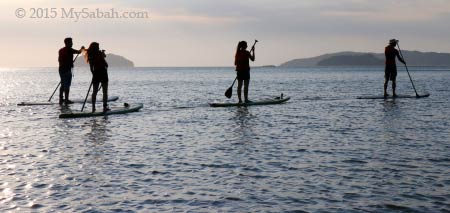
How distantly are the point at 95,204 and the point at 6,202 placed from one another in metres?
1.36

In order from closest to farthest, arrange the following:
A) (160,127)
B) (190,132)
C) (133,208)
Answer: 1. (133,208)
2. (190,132)
3. (160,127)

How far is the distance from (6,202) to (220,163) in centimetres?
435

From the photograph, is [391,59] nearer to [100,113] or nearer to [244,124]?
[244,124]

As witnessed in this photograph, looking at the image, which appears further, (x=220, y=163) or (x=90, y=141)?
(x=90, y=141)

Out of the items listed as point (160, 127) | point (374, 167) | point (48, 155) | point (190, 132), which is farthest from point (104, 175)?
point (160, 127)

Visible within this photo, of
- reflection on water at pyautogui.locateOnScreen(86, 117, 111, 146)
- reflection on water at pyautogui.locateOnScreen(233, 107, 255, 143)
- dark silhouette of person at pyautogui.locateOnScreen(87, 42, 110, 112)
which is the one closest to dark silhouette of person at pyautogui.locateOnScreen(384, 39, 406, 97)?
reflection on water at pyautogui.locateOnScreen(233, 107, 255, 143)

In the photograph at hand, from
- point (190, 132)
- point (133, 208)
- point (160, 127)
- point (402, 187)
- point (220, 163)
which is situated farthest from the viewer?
point (160, 127)

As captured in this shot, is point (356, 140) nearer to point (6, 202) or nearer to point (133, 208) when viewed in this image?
point (133, 208)

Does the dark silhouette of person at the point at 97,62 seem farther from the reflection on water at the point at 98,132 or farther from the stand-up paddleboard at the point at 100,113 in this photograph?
the reflection on water at the point at 98,132

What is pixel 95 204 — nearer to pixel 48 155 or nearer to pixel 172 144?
pixel 48 155

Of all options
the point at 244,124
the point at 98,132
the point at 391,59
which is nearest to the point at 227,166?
the point at 98,132

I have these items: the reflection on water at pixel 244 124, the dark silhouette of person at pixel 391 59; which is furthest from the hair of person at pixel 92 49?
the dark silhouette of person at pixel 391 59

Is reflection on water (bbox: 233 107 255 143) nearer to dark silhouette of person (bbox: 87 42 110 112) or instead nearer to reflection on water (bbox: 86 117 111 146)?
reflection on water (bbox: 86 117 111 146)

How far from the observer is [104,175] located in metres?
9.70
